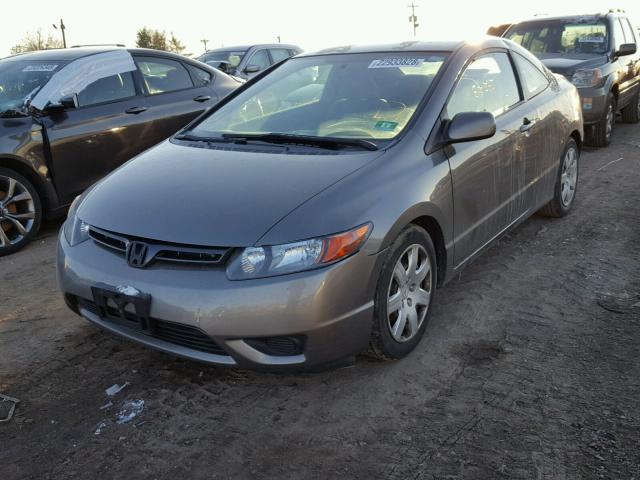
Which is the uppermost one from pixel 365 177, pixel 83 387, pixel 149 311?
pixel 365 177

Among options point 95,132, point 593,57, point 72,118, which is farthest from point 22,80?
point 593,57

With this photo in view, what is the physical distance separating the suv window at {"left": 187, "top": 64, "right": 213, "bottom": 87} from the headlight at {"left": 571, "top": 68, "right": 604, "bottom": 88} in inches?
187

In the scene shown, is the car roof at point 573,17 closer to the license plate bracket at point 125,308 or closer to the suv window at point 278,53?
the suv window at point 278,53

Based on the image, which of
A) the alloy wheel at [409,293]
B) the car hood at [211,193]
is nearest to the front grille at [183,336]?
the car hood at [211,193]

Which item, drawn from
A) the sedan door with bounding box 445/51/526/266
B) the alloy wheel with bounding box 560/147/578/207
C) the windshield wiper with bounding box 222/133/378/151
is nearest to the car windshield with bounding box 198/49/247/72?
the alloy wheel with bounding box 560/147/578/207

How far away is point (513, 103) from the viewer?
4.41 m

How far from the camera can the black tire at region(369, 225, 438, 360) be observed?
297 cm

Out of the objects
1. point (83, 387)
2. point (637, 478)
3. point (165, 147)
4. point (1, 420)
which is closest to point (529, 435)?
point (637, 478)

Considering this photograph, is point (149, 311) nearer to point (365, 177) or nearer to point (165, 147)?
point (365, 177)

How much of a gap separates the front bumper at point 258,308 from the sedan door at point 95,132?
113 inches

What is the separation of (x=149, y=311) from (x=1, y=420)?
87 centimetres

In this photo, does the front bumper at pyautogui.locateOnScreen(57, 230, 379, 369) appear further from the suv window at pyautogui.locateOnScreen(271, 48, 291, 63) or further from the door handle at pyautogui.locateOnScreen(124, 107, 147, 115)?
the suv window at pyautogui.locateOnScreen(271, 48, 291, 63)

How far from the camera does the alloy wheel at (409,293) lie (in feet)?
10.2

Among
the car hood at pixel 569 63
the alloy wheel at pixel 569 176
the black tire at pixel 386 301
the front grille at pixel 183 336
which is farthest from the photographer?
the car hood at pixel 569 63
